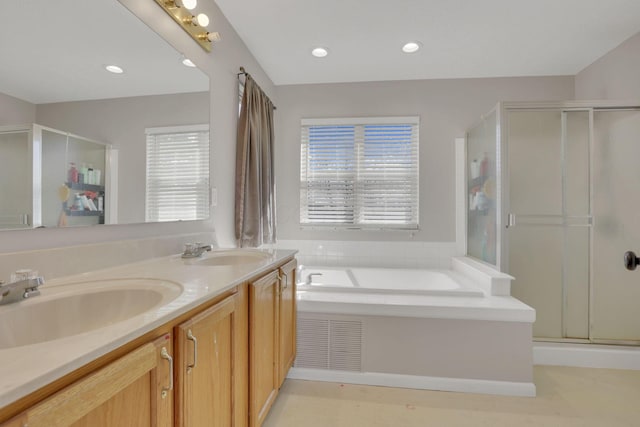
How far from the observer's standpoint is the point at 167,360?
2.41ft

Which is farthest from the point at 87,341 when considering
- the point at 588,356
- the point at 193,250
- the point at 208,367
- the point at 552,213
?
the point at 588,356

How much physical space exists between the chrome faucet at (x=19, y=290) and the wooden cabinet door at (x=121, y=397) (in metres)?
0.38

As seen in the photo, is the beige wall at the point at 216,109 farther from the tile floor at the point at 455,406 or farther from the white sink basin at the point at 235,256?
the tile floor at the point at 455,406

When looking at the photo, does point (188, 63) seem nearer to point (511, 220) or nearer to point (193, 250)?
point (193, 250)

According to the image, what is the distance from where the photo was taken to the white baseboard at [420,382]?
1.85 m

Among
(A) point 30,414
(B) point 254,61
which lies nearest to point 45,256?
(A) point 30,414

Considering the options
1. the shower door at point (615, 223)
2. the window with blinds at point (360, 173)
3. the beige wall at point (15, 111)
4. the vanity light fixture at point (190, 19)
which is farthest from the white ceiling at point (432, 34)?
the beige wall at point (15, 111)

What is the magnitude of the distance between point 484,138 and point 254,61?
216 centimetres

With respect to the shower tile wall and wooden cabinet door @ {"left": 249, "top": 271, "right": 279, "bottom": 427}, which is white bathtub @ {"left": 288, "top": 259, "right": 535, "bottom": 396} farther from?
the shower tile wall

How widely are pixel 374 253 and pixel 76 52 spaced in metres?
2.67

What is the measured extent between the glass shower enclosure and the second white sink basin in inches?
94.4

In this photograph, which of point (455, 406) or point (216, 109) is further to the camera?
point (216, 109)

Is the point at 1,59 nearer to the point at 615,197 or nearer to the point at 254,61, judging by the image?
the point at 254,61

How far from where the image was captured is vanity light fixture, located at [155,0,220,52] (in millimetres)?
1469
